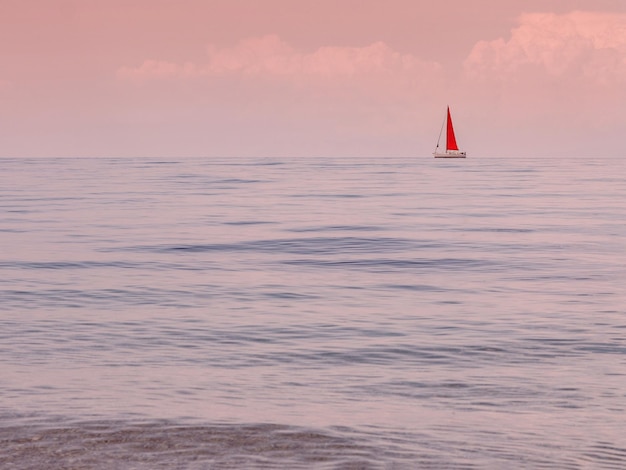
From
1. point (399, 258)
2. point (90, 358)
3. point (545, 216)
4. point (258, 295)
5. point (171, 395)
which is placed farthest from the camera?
point (545, 216)

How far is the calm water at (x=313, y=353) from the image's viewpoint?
287 inches

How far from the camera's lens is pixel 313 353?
1101 cm

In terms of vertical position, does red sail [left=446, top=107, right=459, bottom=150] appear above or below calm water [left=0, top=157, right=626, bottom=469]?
above

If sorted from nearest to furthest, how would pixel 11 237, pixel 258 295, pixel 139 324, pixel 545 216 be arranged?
pixel 139 324
pixel 258 295
pixel 11 237
pixel 545 216

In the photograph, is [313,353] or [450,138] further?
[450,138]

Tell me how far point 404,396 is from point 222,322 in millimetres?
4699

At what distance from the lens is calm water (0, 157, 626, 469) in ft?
23.9

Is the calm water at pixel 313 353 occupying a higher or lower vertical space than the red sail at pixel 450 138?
lower

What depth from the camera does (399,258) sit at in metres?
22.1

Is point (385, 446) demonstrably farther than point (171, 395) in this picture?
No

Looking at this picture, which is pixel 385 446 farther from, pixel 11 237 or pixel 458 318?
pixel 11 237

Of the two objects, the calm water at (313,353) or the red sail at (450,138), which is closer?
the calm water at (313,353)

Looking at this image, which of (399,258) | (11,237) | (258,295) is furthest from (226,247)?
(258,295)

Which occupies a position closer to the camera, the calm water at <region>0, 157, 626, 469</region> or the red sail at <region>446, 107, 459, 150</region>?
the calm water at <region>0, 157, 626, 469</region>
